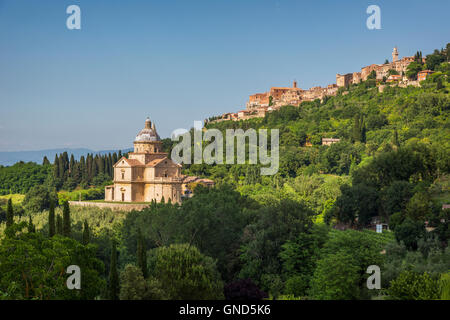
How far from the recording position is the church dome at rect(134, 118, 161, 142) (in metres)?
41.4

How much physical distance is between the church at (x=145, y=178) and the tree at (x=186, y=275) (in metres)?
21.5

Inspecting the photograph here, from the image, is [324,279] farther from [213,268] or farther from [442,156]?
[442,156]

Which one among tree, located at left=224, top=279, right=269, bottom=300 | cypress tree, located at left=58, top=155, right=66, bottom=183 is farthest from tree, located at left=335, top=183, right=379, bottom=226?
cypress tree, located at left=58, top=155, right=66, bottom=183

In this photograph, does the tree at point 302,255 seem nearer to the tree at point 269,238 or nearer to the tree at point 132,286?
the tree at point 269,238

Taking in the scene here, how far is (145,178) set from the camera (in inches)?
1590

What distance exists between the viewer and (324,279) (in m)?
17.0

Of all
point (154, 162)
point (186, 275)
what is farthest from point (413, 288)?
point (154, 162)

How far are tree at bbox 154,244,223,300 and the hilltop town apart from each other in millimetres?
57868

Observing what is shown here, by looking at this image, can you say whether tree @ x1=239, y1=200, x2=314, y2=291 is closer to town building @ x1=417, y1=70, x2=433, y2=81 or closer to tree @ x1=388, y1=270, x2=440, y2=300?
tree @ x1=388, y1=270, x2=440, y2=300

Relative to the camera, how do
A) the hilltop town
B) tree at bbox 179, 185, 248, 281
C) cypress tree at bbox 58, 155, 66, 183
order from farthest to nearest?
the hilltop town < cypress tree at bbox 58, 155, 66, 183 < tree at bbox 179, 185, 248, 281

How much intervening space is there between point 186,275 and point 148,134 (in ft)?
83.7

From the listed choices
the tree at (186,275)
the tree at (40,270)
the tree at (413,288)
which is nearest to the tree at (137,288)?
the tree at (186,275)
